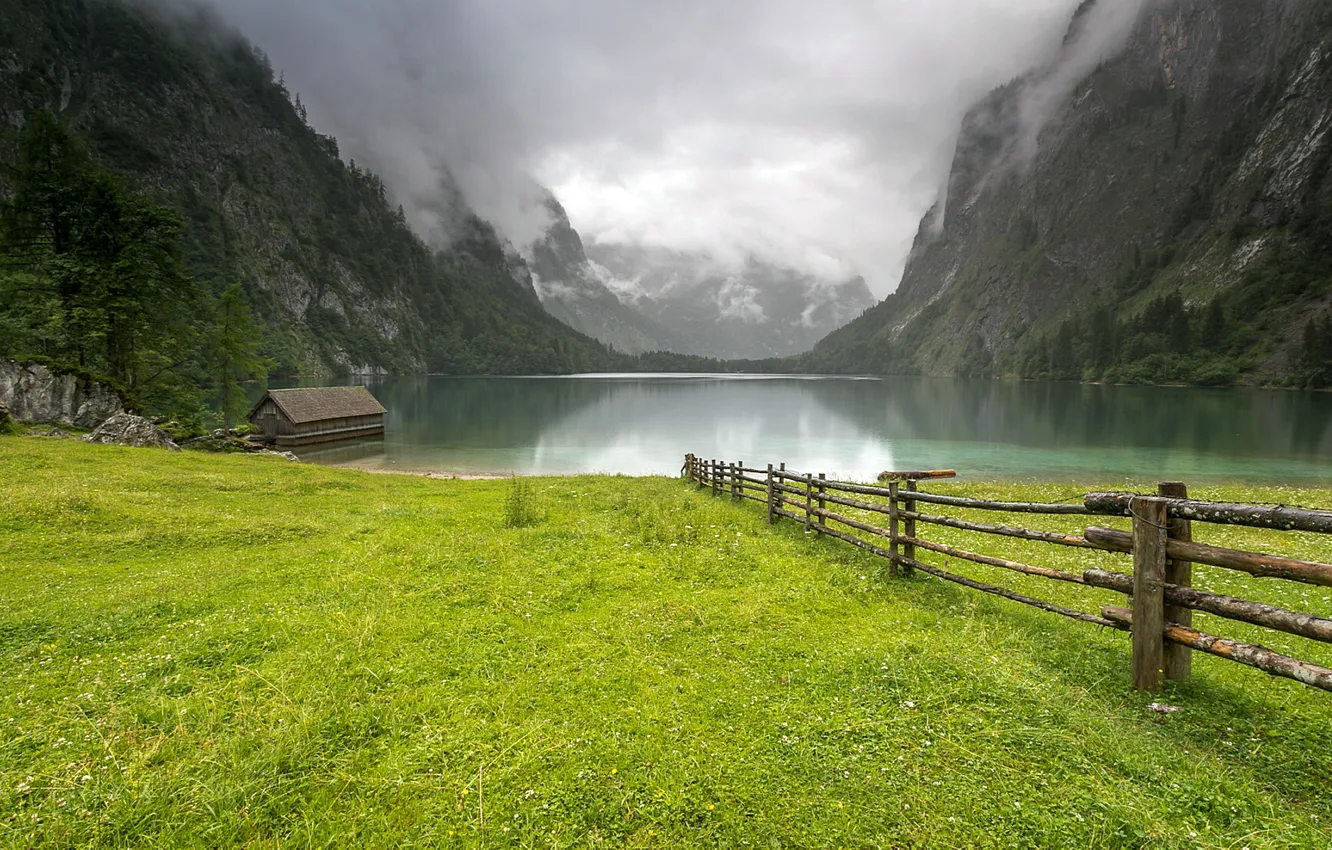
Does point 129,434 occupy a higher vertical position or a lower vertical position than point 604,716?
higher

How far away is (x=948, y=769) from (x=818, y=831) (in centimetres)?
155

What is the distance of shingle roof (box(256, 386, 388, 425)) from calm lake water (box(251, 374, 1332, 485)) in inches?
133

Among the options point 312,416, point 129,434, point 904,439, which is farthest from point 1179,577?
point 312,416

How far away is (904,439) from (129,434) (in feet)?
208

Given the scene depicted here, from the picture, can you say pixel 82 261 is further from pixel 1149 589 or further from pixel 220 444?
pixel 1149 589

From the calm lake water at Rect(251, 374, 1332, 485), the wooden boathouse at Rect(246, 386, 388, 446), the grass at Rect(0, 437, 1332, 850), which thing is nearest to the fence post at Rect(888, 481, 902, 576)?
the grass at Rect(0, 437, 1332, 850)

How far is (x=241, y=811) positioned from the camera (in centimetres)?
461

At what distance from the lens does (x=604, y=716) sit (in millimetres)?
6062

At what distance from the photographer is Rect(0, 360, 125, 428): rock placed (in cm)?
2998

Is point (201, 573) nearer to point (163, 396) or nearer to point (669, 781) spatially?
point (669, 781)

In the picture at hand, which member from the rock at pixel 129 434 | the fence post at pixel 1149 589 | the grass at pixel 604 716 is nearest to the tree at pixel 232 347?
the rock at pixel 129 434

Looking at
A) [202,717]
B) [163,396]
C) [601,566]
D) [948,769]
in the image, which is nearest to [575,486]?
[601,566]

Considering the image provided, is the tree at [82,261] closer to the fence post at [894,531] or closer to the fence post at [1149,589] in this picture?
the fence post at [894,531]

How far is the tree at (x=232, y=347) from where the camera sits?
46.2 metres
